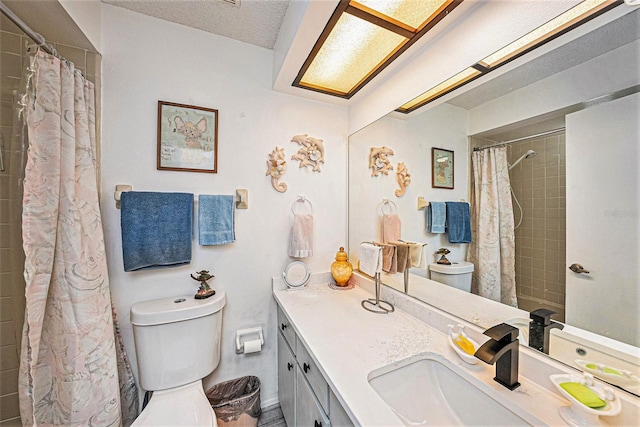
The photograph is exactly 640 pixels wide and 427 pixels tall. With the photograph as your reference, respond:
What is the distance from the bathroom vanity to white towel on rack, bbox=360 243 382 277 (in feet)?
0.62

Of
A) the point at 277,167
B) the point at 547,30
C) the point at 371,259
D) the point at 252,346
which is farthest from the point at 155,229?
the point at 547,30

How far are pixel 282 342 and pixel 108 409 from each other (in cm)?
80

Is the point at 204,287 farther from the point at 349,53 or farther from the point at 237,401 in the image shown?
the point at 349,53

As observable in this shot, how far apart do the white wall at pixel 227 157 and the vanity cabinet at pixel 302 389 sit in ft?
0.70

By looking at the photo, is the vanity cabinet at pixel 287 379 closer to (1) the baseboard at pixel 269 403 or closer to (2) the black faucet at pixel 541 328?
(1) the baseboard at pixel 269 403

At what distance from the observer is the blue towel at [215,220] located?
53.7 inches

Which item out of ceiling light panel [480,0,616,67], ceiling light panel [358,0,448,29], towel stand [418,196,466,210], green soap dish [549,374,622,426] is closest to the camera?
green soap dish [549,374,622,426]

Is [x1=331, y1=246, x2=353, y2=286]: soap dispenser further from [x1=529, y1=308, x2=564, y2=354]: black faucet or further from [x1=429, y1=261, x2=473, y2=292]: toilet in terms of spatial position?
[x1=529, y1=308, x2=564, y2=354]: black faucet

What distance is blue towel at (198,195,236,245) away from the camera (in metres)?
1.37

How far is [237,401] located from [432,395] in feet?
3.57

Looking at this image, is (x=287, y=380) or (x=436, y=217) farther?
(x=287, y=380)

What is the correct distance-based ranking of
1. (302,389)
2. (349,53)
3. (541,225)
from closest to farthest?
(541,225), (302,389), (349,53)

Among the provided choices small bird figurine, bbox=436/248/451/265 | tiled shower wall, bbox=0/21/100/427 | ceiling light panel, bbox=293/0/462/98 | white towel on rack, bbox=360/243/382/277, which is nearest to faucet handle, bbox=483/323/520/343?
small bird figurine, bbox=436/248/451/265

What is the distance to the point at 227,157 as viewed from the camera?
147cm
